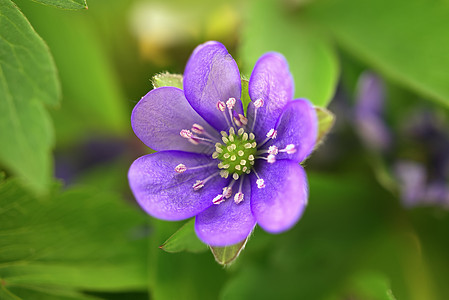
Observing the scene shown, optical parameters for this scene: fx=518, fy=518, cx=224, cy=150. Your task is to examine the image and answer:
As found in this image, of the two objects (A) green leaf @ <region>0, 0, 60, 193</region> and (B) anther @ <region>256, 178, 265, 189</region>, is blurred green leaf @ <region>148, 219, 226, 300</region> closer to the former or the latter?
(B) anther @ <region>256, 178, 265, 189</region>

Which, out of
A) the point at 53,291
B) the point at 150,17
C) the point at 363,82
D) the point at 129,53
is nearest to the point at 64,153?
the point at 129,53

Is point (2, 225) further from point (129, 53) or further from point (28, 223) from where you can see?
point (129, 53)

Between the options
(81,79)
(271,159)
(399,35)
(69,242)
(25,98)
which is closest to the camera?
(25,98)

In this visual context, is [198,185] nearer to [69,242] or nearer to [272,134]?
[272,134]

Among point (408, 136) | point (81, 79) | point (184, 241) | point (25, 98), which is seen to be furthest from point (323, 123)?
point (81, 79)

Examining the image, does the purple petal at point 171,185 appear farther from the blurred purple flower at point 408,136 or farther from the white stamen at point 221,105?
the blurred purple flower at point 408,136

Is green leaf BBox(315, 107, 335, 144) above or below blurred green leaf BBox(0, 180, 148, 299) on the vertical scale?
above

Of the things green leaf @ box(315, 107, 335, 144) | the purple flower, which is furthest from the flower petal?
green leaf @ box(315, 107, 335, 144)
